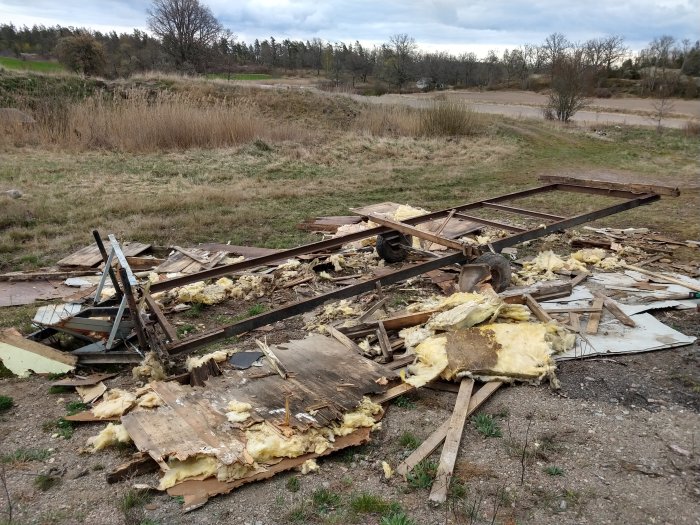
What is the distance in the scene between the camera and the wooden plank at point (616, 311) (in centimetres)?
521

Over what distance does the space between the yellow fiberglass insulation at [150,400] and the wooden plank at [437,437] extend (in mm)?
1851

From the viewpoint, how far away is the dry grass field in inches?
118

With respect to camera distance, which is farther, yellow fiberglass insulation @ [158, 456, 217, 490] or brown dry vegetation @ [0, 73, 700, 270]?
brown dry vegetation @ [0, 73, 700, 270]

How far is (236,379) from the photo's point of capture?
4043 mm

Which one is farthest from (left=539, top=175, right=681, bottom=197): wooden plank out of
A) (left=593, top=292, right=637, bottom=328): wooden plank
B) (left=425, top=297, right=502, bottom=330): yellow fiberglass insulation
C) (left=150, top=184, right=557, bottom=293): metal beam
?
(left=425, top=297, right=502, bottom=330): yellow fiberglass insulation

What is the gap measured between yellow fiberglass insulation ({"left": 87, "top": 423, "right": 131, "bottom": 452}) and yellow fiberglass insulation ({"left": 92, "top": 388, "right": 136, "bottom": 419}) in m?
0.26

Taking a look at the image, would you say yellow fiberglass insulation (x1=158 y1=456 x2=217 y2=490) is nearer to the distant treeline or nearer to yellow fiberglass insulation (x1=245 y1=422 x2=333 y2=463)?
yellow fiberglass insulation (x1=245 y1=422 x2=333 y2=463)

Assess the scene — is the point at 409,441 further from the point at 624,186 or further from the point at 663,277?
the point at 624,186

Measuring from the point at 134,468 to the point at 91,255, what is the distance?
5.33 m

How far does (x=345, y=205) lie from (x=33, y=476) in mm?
8657

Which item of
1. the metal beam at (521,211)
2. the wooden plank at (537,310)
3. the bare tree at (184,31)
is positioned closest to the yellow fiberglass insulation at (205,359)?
the wooden plank at (537,310)

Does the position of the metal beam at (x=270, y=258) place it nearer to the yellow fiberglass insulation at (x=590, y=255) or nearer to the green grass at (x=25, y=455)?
the yellow fiberglass insulation at (x=590, y=255)

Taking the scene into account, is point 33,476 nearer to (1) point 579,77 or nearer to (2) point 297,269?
(2) point 297,269

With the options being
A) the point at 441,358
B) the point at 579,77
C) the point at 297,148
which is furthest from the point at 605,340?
the point at 579,77
